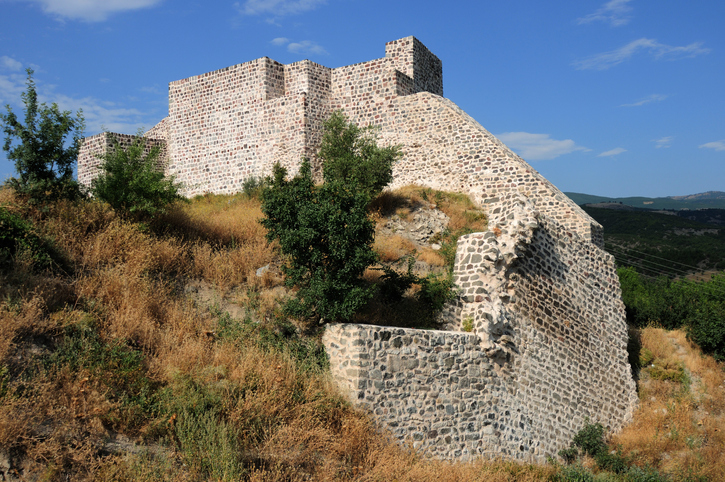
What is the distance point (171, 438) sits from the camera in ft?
20.3

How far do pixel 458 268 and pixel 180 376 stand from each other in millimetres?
5718

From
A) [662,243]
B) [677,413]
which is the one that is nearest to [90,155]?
[677,413]

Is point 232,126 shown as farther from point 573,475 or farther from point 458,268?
point 573,475

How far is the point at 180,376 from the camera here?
7016 millimetres

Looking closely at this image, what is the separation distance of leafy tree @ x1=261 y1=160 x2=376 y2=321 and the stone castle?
73 centimetres

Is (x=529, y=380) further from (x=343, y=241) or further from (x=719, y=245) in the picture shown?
(x=719, y=245)

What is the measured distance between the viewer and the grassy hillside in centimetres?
589

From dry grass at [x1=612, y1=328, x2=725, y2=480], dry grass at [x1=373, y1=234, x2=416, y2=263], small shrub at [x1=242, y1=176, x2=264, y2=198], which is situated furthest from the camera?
small shrub at [x1=242, y1=176, x2=264, y2=198]

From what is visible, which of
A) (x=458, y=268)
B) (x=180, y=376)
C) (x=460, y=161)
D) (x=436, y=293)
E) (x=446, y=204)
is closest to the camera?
(x=180, y=376)

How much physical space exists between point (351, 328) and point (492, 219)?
463 centimetres

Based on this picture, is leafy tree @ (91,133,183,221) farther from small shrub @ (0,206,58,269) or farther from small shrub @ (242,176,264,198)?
small shrub @ (242,176,264,198)

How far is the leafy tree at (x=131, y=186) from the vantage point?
1076 cm

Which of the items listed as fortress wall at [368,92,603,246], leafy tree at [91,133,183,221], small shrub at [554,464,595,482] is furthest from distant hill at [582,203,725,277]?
leafy tree at [91,133,183,221]

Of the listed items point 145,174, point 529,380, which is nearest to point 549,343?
point 529,380
